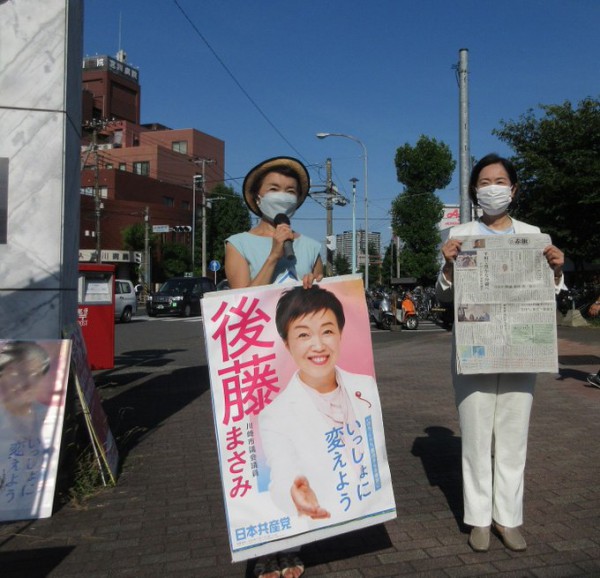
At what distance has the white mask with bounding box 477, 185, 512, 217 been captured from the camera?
3527mm

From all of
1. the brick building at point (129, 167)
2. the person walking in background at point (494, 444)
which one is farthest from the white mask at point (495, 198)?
the brick building at point (129, 167)

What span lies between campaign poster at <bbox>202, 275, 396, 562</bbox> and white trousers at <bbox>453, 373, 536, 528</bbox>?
57 centimetres

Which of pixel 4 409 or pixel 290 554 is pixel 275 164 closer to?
pixel 290 554

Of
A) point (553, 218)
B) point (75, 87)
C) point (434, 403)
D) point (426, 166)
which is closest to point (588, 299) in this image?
point (553, 218)

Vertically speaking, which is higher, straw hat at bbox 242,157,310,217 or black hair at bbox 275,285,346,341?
straw hat at bbox 242,157,310,217

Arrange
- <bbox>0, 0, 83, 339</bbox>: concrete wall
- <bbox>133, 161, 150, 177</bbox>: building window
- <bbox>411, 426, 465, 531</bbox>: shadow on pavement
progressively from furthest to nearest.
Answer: <bbox>133, 161, 150, 177</bbox>: building window → <bbox>0, 0, 83, 339</bbox>: concrete wall → <bbox>411, 426, 465, 531</bbox>: shadow on pavement

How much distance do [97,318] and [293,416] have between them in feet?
26.5

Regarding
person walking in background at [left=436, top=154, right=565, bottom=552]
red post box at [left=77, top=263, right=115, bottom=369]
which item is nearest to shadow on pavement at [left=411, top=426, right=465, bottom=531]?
person walking in background at [left=436, top=154, right=565, bottom=552]

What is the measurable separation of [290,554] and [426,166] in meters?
30.0

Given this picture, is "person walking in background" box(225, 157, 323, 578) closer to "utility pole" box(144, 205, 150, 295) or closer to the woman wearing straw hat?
the woman wearing straw hat

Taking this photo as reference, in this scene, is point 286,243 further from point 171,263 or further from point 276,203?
point 171,263

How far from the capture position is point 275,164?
11.1 feet

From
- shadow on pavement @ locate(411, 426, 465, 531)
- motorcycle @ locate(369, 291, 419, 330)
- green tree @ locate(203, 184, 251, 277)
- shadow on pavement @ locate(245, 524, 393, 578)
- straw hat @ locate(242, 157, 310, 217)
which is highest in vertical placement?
green tree @ locate(203, 184, 251, 277)

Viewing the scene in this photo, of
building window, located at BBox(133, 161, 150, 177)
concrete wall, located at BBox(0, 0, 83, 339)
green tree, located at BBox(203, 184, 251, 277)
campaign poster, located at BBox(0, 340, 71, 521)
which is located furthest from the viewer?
building window, located at BBox(133, 161, 150, 177)
